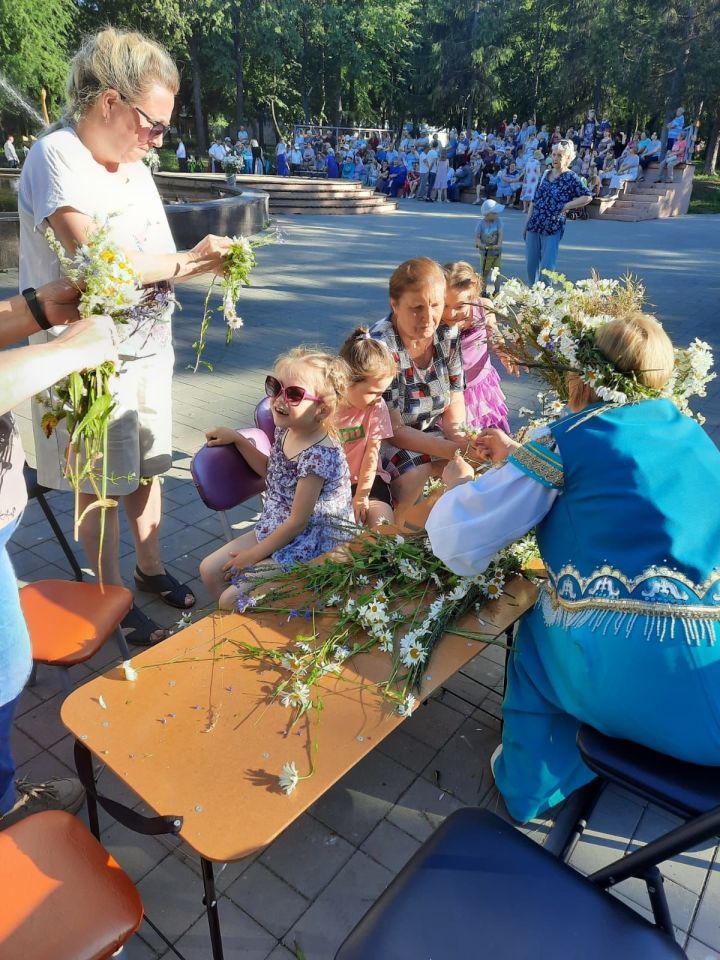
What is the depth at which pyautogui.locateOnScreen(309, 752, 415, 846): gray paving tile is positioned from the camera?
2270 mm

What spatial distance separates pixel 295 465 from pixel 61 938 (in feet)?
5.57

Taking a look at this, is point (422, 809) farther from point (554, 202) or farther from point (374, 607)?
point (554, 202)

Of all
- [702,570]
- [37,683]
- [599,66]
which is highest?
[599,66]

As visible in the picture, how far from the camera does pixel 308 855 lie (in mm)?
2160

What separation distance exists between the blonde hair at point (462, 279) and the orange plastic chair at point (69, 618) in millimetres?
2431

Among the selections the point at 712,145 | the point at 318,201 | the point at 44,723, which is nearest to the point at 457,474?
the point at 44,723

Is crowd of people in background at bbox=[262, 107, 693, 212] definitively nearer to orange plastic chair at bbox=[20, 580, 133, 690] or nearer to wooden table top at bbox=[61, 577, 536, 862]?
orange plastic chair at bbox=[20, 580, 133, 690]

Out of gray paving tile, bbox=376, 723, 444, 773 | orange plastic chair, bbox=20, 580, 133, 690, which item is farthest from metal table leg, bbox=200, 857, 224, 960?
gray paving tile, bbox=376, 723, 444, 773

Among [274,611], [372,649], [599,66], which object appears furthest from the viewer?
[599,66]

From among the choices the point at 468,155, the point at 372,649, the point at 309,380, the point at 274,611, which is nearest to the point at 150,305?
the point at 309,380

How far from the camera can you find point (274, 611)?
2.10m

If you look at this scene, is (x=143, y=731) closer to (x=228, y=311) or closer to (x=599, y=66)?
(x=228, y=311)

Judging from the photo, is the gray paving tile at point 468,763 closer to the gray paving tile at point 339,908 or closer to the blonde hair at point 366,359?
the gray paving tile at point 339,908

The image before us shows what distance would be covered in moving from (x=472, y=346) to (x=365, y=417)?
1128mm
